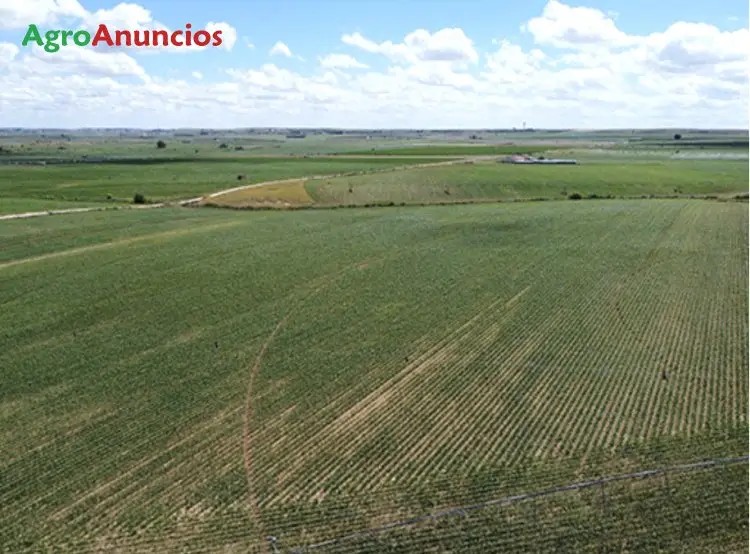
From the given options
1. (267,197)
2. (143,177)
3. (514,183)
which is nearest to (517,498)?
(267,197)

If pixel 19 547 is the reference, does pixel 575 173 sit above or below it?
above

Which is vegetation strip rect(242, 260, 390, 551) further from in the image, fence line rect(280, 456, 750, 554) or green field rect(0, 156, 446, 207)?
green field rect(0, 156, 446, 207)

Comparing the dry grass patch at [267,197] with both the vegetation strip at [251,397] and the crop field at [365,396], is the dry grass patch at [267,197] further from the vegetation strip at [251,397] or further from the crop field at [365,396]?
the vegetation strip at [251,397]

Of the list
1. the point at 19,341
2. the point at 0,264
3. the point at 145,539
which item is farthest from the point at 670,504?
the point at 0,264

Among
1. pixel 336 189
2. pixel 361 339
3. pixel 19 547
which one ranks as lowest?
pixel 19 547

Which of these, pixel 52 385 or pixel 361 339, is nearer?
pixel 52 385

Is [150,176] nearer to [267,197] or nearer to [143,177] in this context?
[143,177]

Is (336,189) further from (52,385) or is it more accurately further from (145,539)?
(145,539)
